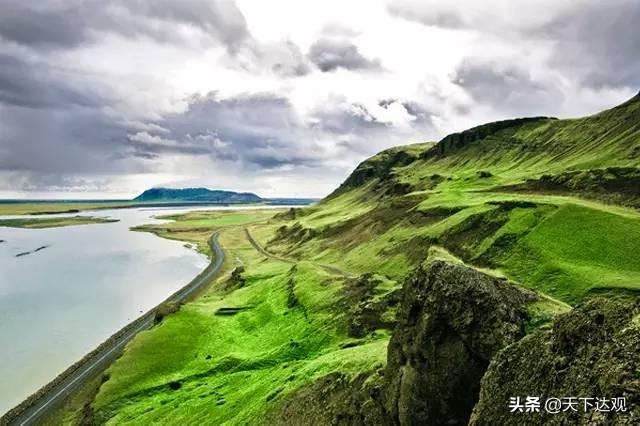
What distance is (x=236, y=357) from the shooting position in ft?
195

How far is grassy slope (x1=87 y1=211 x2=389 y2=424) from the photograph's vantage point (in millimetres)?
40631

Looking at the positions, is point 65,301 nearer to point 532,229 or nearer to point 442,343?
point 532,229

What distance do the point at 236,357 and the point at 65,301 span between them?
71.0 m

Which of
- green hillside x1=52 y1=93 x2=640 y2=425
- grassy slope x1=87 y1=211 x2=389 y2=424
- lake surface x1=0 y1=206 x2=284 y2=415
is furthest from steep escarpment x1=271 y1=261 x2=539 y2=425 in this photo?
lake surface x1=0 y1=206 x2=284 y2=415

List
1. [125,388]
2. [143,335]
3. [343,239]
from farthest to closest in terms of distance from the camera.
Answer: [343,239] → [143,335] → [125,388]

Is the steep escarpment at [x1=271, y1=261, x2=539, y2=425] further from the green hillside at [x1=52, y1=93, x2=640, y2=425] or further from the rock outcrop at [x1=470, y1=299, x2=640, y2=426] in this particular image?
the rock outcrop at [x1=470, y1=299, x2=640, y2=426]

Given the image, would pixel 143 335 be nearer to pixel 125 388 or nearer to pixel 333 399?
pixel 125 388

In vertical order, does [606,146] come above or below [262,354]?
above

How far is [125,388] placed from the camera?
56.2 meters

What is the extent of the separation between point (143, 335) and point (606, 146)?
506 ft

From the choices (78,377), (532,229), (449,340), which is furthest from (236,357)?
(532,229)

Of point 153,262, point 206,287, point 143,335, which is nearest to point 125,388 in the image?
point 143,335

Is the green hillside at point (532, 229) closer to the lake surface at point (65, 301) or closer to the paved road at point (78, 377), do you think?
the lake surface at point (65, 301)

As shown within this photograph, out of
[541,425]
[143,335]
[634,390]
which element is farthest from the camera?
[143,335]
